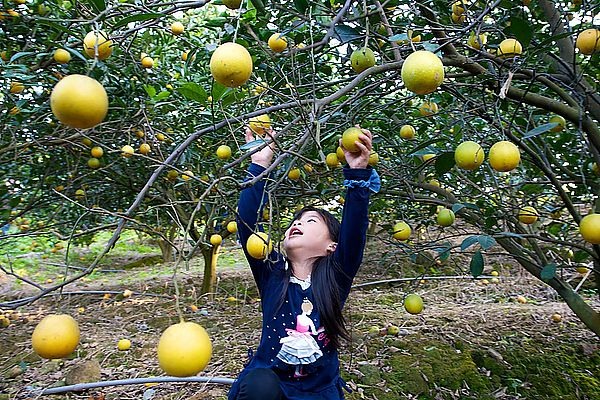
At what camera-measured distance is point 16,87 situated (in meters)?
2.21

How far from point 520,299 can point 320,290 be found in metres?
2.83

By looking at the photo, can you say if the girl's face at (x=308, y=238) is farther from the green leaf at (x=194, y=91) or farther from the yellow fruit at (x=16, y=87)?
the yellow fruit at (x=16, y=87)

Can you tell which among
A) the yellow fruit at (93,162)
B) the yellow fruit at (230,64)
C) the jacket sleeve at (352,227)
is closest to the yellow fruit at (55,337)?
the yellow fruit at (230,64)

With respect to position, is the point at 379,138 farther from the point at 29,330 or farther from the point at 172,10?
the point at 29,330

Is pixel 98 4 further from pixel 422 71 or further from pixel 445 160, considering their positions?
pixel 445 160

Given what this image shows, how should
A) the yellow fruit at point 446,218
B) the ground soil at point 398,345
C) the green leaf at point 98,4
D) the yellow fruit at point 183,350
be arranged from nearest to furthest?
the yellow fruit at point 183,350 < the green leaf at point 98,4 < the yellow fruit at point 446,218 < the ground soil at point 398,345

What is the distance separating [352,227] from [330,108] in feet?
1.45

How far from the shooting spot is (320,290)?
5.76 ft

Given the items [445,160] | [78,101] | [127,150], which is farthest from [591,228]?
[127,150]

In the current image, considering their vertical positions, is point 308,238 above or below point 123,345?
above

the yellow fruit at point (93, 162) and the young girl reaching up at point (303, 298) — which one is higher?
the yellow fruit at point (93, 162)

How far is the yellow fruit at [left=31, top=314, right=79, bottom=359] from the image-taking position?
894mm

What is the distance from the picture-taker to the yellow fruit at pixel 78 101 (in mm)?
794

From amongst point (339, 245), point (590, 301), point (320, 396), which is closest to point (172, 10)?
point (339, 245)
